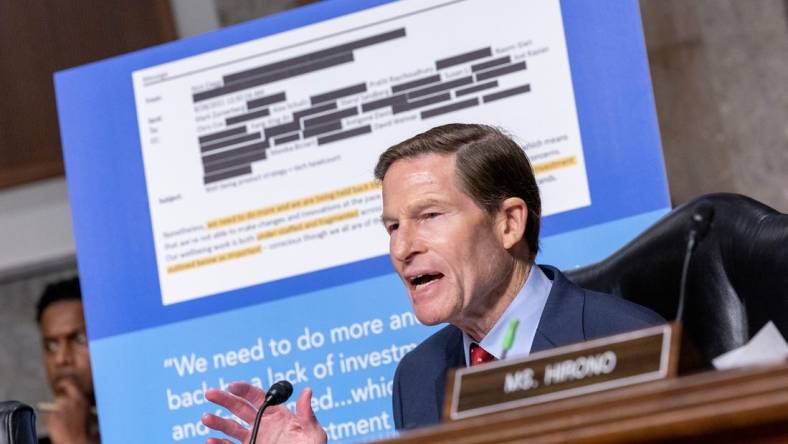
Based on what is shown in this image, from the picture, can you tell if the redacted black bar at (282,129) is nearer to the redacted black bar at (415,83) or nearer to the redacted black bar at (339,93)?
the redacted black bar at (339,93)

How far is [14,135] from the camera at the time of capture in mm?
4672

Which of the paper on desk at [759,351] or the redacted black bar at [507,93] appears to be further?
the redacted black bar at [507,93]

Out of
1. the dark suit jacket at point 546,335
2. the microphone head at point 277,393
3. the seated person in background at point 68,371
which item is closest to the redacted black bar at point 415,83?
the dark suit jacket at point 546,335

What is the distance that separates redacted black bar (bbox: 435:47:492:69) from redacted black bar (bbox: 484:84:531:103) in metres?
0.10

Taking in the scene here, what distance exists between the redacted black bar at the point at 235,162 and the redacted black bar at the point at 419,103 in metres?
0.39

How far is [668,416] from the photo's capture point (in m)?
1.01

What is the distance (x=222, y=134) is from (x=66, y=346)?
1408 millimetres

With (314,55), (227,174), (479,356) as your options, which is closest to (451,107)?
(314,55)

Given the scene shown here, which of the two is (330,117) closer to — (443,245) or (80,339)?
(443,245)

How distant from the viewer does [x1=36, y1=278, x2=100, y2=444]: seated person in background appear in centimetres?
418

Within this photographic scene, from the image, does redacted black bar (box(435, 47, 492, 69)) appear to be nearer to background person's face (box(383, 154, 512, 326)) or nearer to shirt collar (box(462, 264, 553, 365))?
background person's face (box(383, 154, 512, 326))

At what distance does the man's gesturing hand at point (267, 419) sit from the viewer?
2.14 metres

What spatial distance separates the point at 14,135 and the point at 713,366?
156 inches

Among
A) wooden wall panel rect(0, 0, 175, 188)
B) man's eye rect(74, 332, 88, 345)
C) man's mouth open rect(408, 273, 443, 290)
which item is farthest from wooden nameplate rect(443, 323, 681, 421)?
wooden wall panel rect(0, 0, 175, 188)
